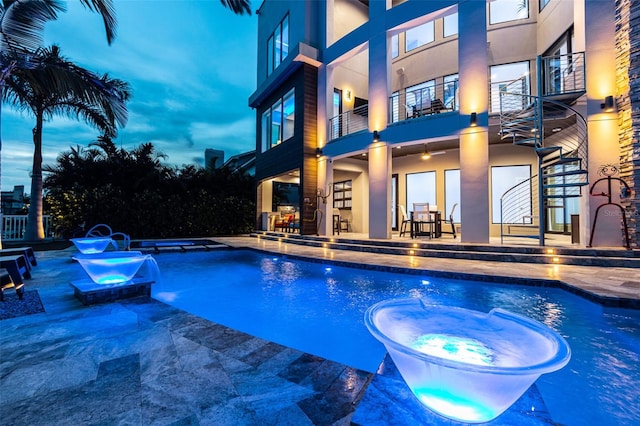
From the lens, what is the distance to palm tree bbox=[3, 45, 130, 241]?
614cm

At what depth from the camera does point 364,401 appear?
1.09 meters

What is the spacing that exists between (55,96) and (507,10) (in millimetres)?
14838

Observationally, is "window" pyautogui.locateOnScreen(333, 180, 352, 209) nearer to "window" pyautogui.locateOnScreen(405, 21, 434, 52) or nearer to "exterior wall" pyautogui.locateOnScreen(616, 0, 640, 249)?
"window" pyautogui.locateOnScreen(405, 21, 434, 52)

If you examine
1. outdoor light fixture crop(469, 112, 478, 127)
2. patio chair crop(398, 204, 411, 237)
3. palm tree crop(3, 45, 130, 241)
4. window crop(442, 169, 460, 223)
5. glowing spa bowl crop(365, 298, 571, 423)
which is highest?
palm tree crop(3, 45, 130, 241)

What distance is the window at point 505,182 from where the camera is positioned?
924cm

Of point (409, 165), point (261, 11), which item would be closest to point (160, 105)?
point (261, 11)

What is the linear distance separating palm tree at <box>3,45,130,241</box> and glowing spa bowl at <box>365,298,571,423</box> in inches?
337

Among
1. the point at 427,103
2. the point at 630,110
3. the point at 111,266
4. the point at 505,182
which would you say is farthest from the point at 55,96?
the point at 505,182

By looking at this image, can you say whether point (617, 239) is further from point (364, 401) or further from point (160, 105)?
point (160, 105)

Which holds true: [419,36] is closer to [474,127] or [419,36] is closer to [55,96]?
[474,127]

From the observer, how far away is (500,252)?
19.6 feet

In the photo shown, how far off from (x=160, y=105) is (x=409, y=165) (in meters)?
46.7

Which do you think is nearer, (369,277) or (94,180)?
(369,277)

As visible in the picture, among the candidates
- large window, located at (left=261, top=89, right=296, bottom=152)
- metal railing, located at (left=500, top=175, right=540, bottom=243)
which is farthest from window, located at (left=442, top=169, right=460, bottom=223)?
large window, located at (left=261, top=89, right=296, bottom=152)
